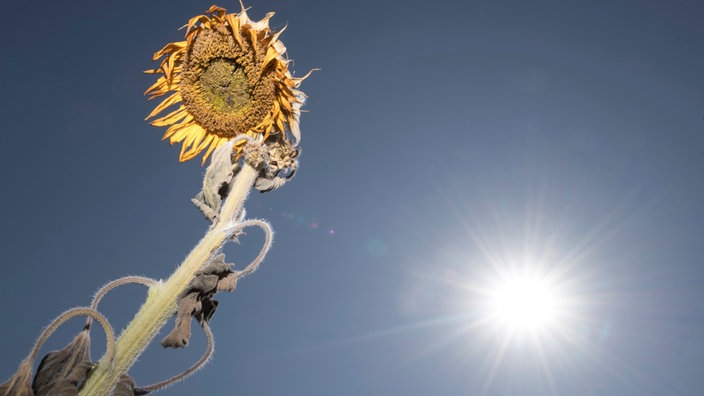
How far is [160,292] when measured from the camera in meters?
2.76

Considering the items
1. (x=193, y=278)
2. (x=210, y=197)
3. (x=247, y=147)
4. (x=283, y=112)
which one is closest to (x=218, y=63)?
(x=283, y=112)

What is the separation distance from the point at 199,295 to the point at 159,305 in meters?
0.23

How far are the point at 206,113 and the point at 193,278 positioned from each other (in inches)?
63.9

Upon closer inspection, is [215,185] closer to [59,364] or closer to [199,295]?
[199,295]

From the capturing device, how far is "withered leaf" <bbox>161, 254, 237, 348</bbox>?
2.60 meters

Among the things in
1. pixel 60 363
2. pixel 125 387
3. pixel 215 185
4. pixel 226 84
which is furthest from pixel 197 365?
pixel 226 84

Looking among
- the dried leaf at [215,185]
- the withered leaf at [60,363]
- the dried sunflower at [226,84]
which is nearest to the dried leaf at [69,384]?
the withered leaf at [60,363]

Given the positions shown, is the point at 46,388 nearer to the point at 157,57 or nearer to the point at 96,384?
the point at 96,384

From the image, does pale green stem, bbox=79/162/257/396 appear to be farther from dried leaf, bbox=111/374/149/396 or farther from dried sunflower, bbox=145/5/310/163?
dried sunflower, bbox=145/5/310/163

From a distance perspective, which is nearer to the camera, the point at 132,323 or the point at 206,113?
the point at 132,323

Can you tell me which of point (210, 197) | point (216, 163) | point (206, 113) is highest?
point (206, 113)

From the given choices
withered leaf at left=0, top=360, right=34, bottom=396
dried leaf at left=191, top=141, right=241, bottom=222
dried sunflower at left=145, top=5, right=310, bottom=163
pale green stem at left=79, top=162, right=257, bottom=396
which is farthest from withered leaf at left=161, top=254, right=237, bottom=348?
dried sunflower at left=145, top=5, right=310, bottom=163

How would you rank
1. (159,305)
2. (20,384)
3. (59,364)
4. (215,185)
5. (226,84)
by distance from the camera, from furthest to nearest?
1. (226,84)
2. (215,185)
3. (159,305)
4. (59,364)
5. (20,384)

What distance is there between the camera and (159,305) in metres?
2.71
